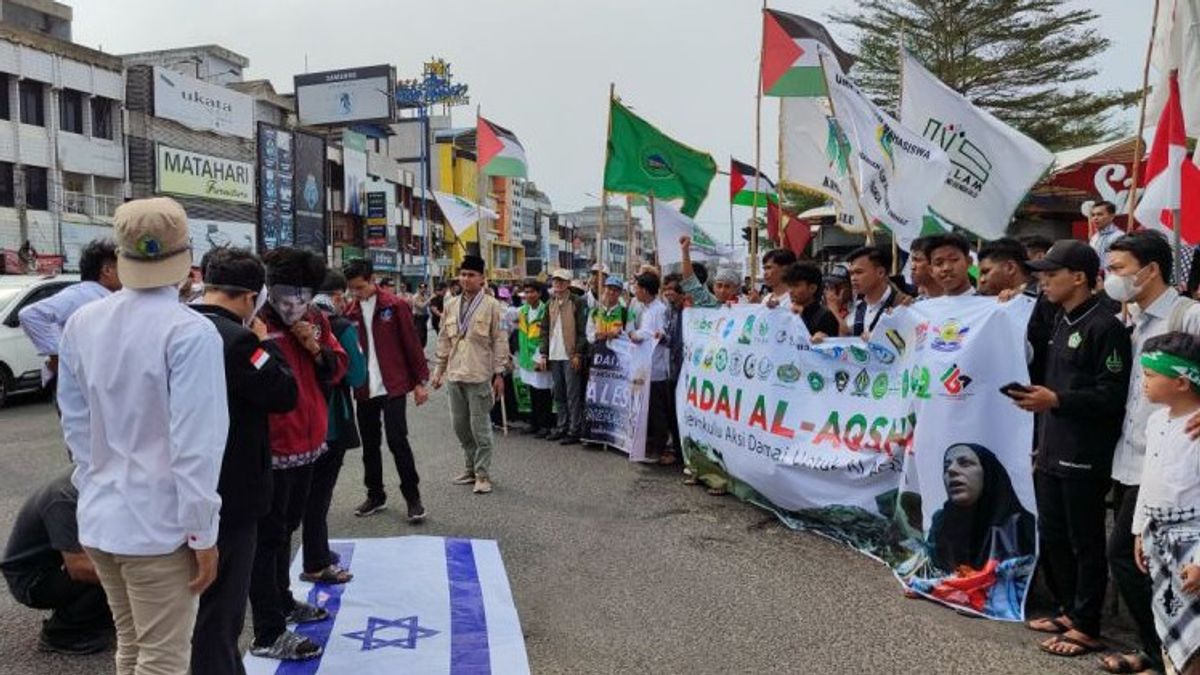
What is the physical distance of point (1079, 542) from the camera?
3.92m

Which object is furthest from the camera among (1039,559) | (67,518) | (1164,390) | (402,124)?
(402,124)

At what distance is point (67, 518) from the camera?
12.5 ft

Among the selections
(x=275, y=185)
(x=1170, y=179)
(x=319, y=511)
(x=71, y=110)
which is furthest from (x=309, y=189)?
(x=1170, y=179)

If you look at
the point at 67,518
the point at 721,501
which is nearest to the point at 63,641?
the point at 67,518

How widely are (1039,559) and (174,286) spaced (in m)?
4.19

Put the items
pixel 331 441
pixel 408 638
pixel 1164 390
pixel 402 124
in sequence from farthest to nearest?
1. pixel 402 124
2. pixel 331 441
3. pixel 408 638
4. pixel 1164 390

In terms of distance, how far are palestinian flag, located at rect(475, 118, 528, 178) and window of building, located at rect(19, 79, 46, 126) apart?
25595 mm

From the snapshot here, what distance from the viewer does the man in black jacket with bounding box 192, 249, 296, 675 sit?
108 inches

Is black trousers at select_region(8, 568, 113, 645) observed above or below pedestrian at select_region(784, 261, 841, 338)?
below

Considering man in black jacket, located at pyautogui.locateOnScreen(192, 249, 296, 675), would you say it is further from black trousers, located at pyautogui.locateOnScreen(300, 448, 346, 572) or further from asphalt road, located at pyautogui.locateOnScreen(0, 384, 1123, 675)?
black trousers, located at pyautogui.locateOnScreen(300, 448, 346, 572)

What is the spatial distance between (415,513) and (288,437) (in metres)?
2.35

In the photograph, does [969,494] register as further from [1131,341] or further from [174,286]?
[174,286]

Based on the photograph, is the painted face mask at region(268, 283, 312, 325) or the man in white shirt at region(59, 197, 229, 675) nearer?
the man in white shirt at region(59, 197, 229, 675)

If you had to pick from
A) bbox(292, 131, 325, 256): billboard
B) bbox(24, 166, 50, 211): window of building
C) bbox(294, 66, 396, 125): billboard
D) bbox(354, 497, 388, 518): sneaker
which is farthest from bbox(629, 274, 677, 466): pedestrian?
bbox(294, 66, 396, 125): billboard
